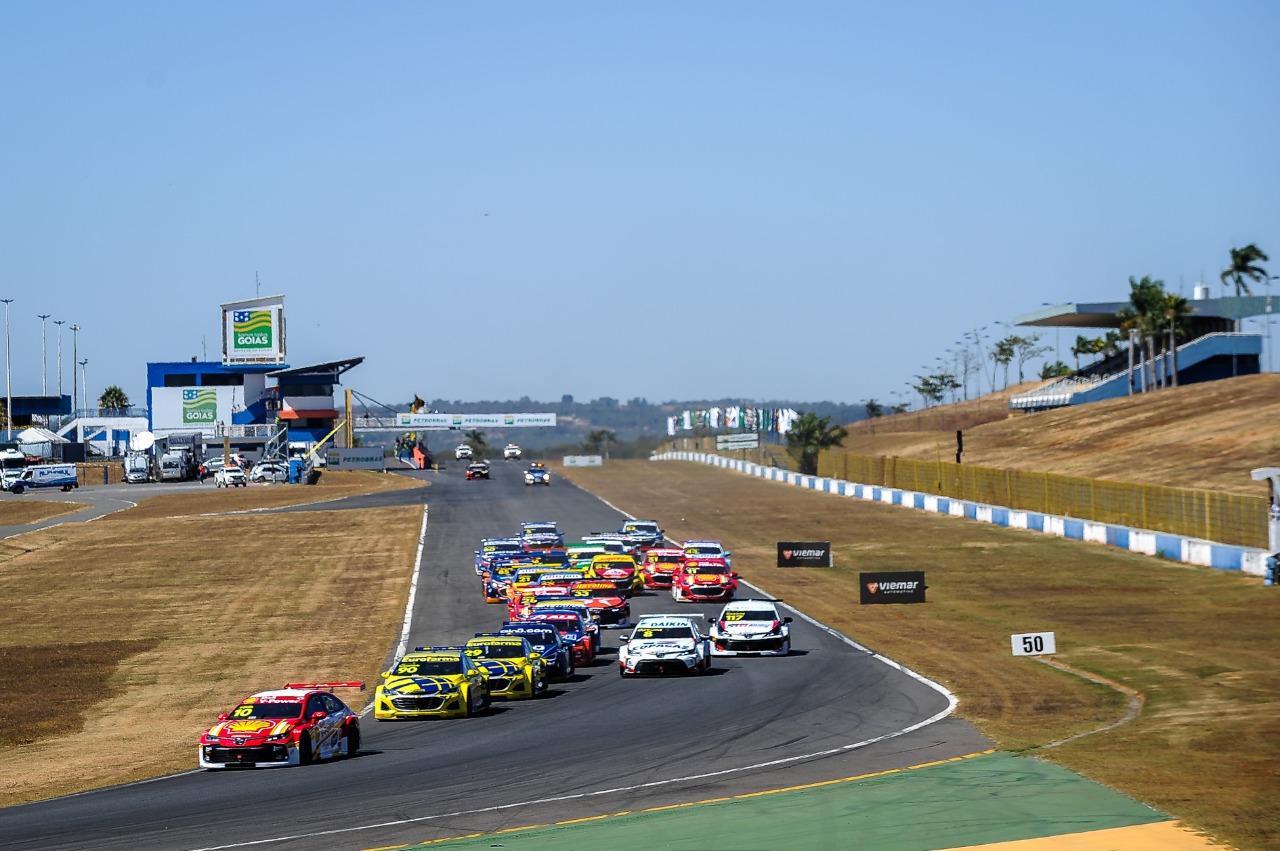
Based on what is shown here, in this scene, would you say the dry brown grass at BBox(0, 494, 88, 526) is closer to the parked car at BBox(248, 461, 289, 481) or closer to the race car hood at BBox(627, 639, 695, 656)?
the parked car at BBox(248, 461, 289, 481)

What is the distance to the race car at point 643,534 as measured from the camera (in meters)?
64.0

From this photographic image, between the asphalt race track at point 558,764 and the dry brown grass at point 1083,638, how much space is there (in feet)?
7.28

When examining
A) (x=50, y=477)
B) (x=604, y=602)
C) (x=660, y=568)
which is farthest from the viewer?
(x=50, y=477)

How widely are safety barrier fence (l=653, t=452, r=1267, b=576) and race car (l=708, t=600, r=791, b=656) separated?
19.5m

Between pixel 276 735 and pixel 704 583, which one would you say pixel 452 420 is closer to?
pixel 704 583

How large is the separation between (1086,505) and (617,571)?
1023 inches

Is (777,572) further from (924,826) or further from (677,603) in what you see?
(924,826)

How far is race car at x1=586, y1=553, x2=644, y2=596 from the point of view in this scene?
5119cm

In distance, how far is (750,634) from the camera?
37531 mm

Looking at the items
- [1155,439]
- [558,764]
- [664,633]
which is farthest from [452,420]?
[558,764]

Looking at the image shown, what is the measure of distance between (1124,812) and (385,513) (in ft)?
235

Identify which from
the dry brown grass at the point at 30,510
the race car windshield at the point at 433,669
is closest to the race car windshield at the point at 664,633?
the race car windshield at the point at 433,669

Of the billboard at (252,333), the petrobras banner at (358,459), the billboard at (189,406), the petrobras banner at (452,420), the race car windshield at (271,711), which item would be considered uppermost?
the billboard at (252,333)

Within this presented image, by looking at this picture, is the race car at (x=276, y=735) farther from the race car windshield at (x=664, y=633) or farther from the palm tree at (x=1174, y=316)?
the palm tree at (x=1174, y=316)
